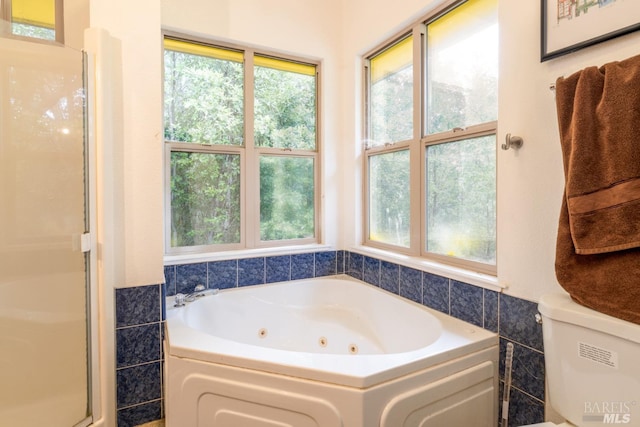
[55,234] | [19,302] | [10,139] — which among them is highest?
[10,139]

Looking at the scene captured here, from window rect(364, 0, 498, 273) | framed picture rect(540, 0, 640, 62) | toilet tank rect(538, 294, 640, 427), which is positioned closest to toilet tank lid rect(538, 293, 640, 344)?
toilet tank rect(538, 294, 640, 427)

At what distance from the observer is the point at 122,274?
162 cm

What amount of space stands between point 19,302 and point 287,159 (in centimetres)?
178

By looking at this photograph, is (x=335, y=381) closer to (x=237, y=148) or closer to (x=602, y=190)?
(x=602, y=190)

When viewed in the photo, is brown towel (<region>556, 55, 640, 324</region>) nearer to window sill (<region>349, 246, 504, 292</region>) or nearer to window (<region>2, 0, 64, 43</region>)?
window sill (<region>349, 246, 504, 292</region>)

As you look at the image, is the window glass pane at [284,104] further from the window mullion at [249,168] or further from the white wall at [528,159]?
the white wall at [528,159]

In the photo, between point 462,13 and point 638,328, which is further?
point 462,13

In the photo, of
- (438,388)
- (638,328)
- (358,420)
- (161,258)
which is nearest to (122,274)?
(161,258)

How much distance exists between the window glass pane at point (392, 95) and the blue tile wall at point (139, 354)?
5.80 feet

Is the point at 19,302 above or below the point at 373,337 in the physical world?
above

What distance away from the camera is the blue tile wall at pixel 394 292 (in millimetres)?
1388

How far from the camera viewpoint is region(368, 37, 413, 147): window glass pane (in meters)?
2.21

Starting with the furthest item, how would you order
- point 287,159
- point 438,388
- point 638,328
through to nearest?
point 287,159
point 438,388
point 638,328

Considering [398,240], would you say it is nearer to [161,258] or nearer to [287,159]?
[287,159]
